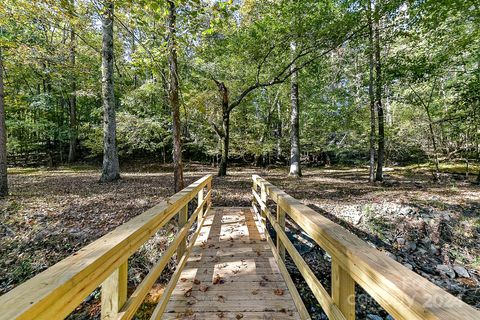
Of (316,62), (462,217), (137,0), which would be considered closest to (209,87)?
(316,62)

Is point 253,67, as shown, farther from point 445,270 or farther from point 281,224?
point 445,270

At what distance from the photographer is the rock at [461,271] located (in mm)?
4355

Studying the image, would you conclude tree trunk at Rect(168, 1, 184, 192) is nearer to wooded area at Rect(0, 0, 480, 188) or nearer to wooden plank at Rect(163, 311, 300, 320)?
wooded area at Rect(0, 0, 480, 188)

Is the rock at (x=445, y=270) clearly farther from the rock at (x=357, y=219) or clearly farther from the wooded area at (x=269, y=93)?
the rock at (x=357, y=219)

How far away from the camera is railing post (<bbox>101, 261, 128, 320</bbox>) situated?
1360 mm

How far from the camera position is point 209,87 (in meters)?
13.1

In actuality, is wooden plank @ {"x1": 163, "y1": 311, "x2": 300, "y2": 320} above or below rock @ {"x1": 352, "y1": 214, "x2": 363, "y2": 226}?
above

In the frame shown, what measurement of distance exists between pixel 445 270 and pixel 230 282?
169 inches

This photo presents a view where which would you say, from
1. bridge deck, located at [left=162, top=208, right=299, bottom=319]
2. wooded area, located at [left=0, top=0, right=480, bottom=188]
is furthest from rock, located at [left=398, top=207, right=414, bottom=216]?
wooded area, located at [left=0, top=0, right=480, bottom=188]

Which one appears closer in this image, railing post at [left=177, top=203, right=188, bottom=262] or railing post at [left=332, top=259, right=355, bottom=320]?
railing post at [left=332, top=259, right=355, bottom=320]

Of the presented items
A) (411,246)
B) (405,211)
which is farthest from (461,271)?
(405,211)

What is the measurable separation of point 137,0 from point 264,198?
3872 millimetres

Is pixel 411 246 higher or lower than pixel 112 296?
lower

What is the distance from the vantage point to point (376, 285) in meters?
1.06
